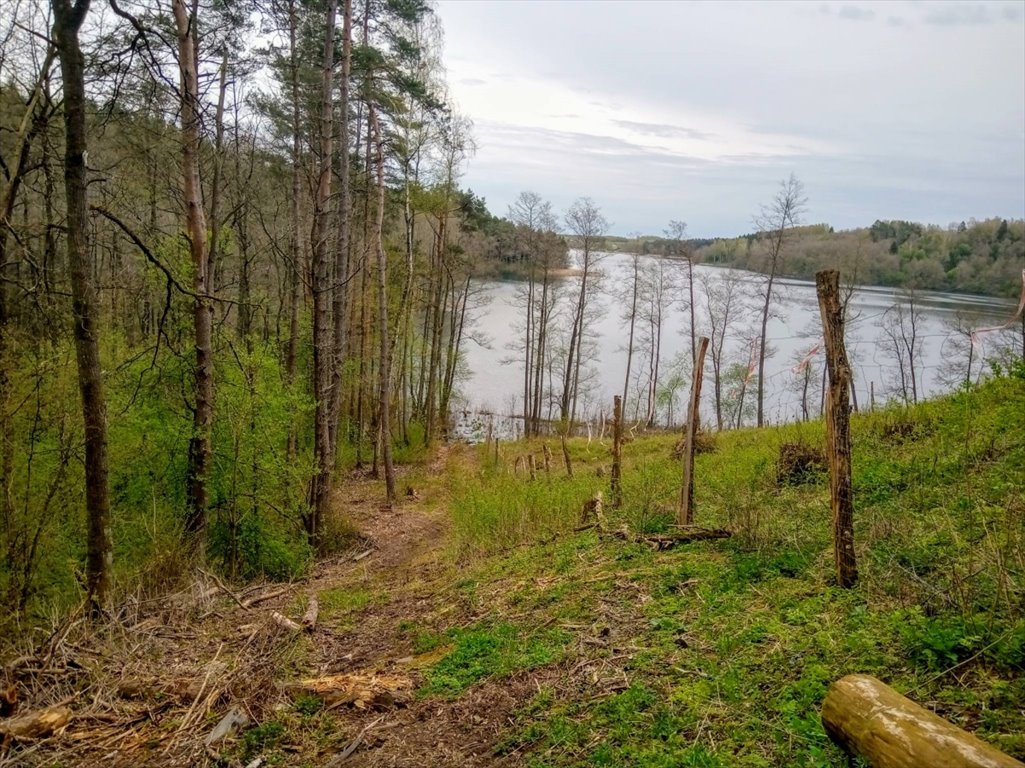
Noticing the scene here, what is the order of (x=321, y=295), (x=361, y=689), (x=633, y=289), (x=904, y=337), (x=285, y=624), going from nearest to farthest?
(x=361, y=689), (x=285, y=624), (x=321, y=295), (x=904, y=337), (x=633, y=289)

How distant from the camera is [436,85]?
15.5m

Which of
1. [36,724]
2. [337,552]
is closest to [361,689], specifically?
[36,724]

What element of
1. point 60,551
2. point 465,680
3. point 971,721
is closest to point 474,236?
point 60,551

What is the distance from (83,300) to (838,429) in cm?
494

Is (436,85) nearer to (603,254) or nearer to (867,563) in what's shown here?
(603,254)

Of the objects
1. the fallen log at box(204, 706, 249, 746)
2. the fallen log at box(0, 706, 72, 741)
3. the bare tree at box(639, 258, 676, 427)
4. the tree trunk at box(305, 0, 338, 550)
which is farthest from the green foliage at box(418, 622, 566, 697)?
the bare tree at box(639, 258, 676, 427)

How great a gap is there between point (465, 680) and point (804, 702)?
210 centimetres

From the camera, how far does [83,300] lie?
3.89m

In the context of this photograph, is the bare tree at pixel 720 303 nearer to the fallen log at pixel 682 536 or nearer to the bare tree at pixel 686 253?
the bare tree at pixel 686 253

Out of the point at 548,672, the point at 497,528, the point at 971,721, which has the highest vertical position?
the point at 971,721

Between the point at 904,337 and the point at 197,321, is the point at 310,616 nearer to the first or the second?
the point at 197,321

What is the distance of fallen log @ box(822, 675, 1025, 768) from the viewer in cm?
192

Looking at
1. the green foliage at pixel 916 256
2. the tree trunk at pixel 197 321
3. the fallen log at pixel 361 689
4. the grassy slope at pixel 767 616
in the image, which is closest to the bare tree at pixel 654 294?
the green foliage at pixel 916 256

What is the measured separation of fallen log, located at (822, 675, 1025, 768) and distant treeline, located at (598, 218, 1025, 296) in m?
19.9
